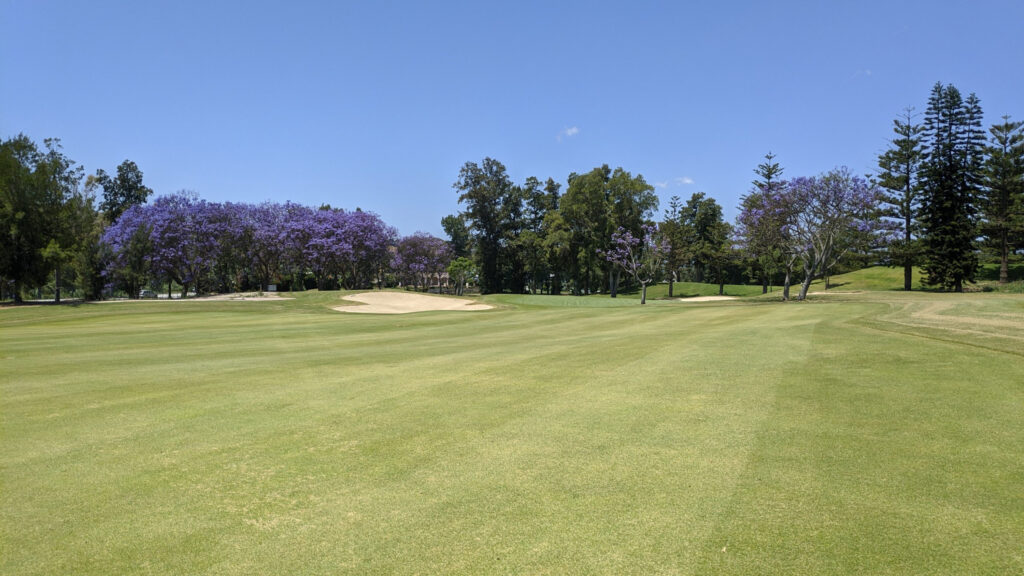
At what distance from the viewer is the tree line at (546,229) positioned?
38.2 meters

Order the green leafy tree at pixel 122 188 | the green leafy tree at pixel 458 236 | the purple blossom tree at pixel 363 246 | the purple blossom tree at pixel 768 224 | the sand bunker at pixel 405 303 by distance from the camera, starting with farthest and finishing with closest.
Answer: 1. the green leafy tree at pixel 458 236
2. the green leafy tree at pixel 122 188
3. the purple blossom tree at pixel 363 246
4. the purple blossom tree at pixel 768 224
5. the sand bunker at pixel 405 303

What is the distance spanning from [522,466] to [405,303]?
111 ft

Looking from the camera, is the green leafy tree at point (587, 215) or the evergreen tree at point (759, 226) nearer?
the evergreen tree at point (759, 226)

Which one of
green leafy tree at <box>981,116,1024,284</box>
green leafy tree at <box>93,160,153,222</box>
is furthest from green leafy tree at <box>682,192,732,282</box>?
green leafy tree at <box>93,160,153,222</box>

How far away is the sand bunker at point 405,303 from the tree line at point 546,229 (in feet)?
48.4

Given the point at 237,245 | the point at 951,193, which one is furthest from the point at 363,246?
the point at 951,193

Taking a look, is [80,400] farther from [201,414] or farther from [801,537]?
[801,537]

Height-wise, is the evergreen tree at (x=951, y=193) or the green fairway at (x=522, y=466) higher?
the evergreen tree at (x=951, y=193)

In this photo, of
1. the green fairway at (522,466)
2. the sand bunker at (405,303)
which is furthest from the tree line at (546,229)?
the green fairway at (522,466)

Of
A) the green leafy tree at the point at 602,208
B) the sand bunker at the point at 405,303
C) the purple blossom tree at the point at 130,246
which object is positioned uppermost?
the green leafy tree at the point at 602,208

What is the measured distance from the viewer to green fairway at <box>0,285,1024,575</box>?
3.42 meters

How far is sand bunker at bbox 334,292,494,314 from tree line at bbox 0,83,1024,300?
580 inches

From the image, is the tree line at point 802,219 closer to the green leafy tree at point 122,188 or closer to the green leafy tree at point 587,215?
the green leafy tree at point 587,215

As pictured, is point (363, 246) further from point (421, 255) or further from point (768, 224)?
point (768, 224)
